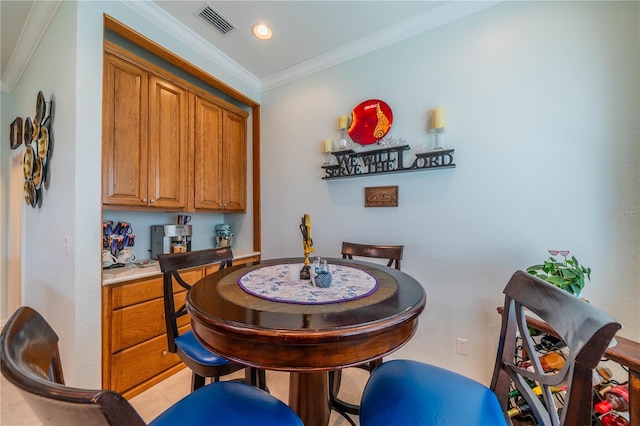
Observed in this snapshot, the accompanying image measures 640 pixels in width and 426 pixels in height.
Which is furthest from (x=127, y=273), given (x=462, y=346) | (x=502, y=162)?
(x=502, y=162)

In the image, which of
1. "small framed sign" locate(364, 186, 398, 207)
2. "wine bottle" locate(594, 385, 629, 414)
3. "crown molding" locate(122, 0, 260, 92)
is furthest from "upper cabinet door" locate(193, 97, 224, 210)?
"wine bottle" locate(594, 385, 629, 414)

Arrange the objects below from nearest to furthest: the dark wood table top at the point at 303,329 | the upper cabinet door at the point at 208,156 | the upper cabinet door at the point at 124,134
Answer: the dark wood table top at the point at 303,329 → the upper cabinet door at the point at 124,134 → the upper cabinet door at the point at 208,156

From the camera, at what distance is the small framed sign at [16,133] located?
260 centimetres

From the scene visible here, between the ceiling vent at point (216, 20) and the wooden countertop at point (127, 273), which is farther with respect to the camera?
the ceiling vent at point (216, 20)

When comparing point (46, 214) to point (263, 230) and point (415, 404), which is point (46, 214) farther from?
point (415, 404)

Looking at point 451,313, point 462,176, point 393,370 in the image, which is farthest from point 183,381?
point 462,176

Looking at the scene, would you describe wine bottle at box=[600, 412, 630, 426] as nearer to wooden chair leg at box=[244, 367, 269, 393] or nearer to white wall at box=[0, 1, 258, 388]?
wooden chair leg at box=[244, 367, 269, 393]

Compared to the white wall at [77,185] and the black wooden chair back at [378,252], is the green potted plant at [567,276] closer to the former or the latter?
the black wooden chair back at [378,252]

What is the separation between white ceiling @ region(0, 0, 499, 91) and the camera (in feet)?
6.36

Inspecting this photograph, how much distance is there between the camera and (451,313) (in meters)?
1.93

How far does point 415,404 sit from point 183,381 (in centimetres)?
187

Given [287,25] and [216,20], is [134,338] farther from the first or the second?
[287,25]

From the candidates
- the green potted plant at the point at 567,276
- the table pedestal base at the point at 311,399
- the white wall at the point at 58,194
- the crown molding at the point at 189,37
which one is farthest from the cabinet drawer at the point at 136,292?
the green potted plant at the point at 567,276

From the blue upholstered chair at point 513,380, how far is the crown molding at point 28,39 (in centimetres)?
312
